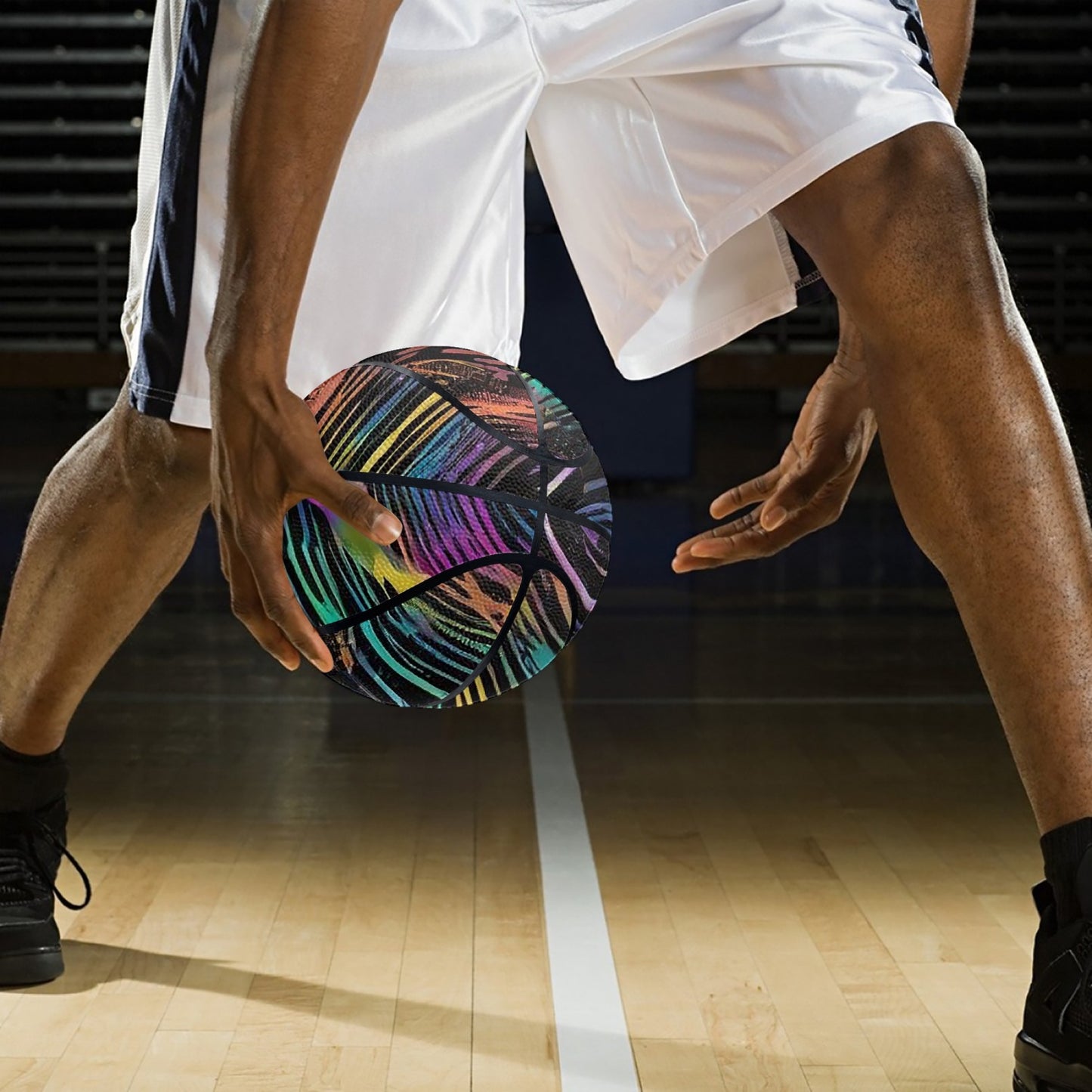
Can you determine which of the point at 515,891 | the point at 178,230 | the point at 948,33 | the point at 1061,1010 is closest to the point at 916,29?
the point at 948,33

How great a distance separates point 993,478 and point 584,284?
1.69ft

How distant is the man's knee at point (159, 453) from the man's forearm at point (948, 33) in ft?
2.32

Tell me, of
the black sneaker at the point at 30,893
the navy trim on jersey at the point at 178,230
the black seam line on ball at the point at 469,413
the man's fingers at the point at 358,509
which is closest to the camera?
the man's fingers at the point at 358,509

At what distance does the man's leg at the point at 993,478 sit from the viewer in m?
1.15

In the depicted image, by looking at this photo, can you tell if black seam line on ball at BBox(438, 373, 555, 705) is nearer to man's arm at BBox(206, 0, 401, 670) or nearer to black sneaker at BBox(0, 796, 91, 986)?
man's arm at BBox(206, 0, 401, 670)

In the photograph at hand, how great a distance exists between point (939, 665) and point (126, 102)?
11.7m

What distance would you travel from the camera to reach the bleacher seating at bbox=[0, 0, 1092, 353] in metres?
13.3

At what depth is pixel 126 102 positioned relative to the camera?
45.1 ft

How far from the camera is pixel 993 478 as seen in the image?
3.92ft

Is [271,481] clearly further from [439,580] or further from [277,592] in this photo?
[439,580]

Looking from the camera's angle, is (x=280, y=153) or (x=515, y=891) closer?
(x=280, y=153)

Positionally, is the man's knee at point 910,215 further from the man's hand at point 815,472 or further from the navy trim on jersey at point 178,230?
the navy trim on jersey at point 178,230

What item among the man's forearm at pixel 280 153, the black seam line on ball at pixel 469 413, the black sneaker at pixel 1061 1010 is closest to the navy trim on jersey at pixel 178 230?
the black seam line on ball at pixel 469 413

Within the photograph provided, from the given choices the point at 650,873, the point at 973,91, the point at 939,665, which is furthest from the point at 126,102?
the point at 650,873
